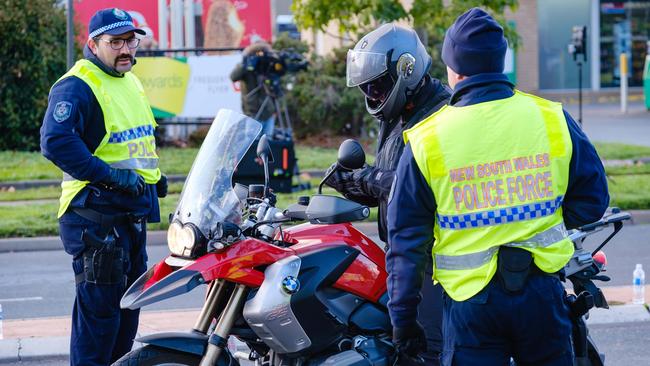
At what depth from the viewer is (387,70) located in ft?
15.6

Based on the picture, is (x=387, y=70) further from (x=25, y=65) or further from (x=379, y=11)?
(x=25, y=65)

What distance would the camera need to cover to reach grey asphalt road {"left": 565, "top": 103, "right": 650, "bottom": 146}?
2081 cm

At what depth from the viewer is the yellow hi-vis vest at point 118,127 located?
542cm

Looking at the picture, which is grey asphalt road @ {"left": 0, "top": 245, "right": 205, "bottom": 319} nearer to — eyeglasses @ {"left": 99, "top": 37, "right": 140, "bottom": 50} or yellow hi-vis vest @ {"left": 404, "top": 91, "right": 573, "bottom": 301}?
eyeglasses @ {"left": 99, "top": 37, "right": 140, "bottom": 50}

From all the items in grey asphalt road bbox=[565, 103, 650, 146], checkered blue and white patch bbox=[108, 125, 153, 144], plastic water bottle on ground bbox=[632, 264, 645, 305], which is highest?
checkered blue and white patch bbox=[108, 125, 153, 144]

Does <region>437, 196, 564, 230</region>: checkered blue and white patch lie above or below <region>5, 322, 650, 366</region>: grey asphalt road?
above

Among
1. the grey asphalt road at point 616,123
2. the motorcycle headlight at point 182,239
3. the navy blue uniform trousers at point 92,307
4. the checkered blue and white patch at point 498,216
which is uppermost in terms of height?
the checkered blue and white patch at point 498,216

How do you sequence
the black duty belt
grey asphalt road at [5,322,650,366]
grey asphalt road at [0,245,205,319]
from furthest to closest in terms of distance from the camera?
grey asphalt road at [0,245,205,319]
grey asphalt road at [5,322,650,366]
the black duty belt

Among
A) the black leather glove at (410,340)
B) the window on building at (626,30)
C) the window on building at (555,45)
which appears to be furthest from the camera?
the window on building at (626,30)

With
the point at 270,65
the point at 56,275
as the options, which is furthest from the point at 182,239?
the point at 270,65

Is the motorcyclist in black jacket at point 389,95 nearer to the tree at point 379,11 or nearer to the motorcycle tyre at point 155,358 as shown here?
the motorcycle tyre at point 155,358

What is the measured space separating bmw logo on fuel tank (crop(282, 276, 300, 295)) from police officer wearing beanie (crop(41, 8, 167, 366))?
126 cm

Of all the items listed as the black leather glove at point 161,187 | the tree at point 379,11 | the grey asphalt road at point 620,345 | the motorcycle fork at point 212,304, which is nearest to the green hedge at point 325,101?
the tree at point 379,11

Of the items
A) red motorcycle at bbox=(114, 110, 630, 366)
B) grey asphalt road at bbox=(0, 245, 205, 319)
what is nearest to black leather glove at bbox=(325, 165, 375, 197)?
red motorcycle at bbox=(114, 110, 630, 366)
